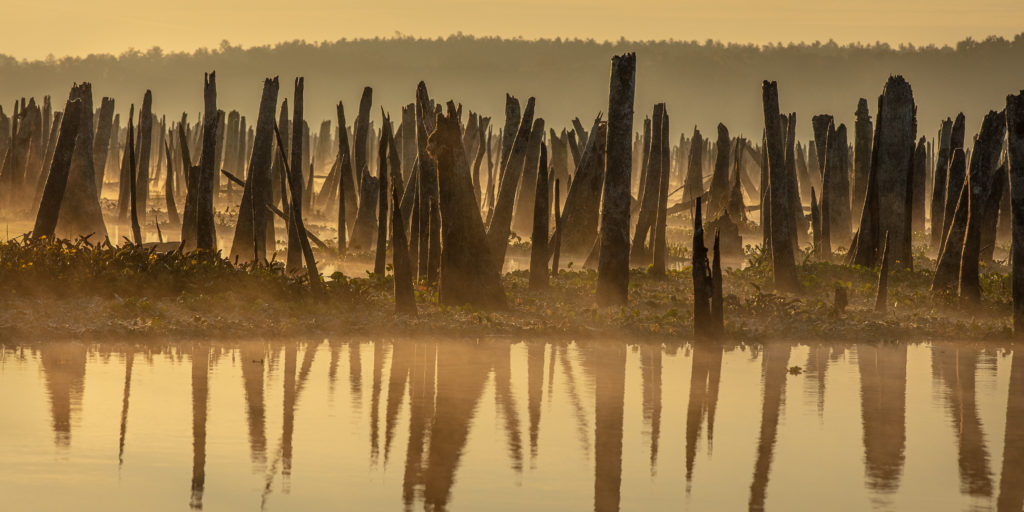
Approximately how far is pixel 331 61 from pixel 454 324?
503ft

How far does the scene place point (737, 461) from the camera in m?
8.40

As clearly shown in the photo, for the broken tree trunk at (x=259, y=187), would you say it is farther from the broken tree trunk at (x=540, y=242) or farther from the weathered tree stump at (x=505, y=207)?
the broken tree trunk at (x=540, y=242)

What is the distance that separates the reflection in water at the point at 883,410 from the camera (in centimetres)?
823

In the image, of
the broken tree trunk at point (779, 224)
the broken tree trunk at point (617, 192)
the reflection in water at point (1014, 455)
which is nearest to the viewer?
the reflection in water at point (1014, 455)

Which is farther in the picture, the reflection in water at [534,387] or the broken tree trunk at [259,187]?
the broken tree trunk at [259,187]

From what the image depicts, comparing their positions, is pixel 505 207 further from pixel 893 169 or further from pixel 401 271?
pixel 893 169

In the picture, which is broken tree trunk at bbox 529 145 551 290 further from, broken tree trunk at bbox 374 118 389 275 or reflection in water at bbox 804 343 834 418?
reflection in water at bbox 804 343 834 418

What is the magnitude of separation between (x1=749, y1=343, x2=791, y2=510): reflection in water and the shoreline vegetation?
2.89 ft

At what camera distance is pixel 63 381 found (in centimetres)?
1062

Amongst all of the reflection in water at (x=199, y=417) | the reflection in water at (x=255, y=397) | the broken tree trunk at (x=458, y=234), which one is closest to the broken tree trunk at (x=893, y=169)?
Answer: the broken tree trunk at (x=458, y=234)

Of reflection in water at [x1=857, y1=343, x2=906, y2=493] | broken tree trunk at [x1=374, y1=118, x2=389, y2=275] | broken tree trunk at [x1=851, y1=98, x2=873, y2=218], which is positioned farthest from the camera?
broken tree trunk at [x1=851, y1=98, x2=873, y2=218]

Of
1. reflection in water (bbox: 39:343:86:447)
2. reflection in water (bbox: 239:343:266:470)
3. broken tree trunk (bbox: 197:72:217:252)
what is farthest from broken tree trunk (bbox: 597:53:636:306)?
reflection in water (bbox: 39:343:86:447)

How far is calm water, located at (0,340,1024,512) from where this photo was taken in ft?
24.2

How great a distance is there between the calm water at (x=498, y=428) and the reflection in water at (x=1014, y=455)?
0.02 metres
